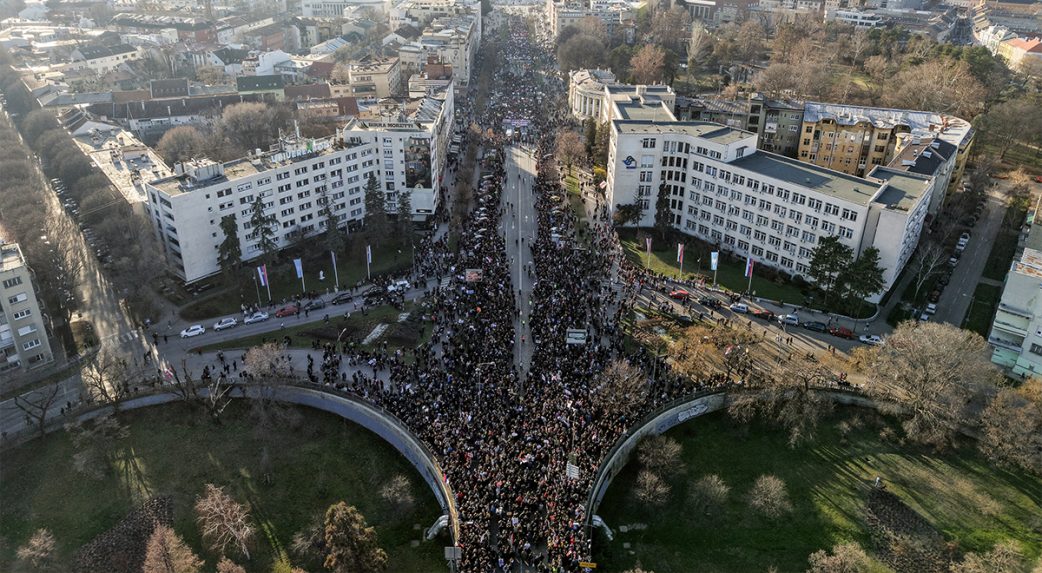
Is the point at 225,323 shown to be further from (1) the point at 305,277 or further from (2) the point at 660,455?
(2) the point at 660,455

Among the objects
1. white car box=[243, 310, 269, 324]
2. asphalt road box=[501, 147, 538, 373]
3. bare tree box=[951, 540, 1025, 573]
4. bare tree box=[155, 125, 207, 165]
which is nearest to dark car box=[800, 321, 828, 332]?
bare tree box=[951, 540, 1025, 573]

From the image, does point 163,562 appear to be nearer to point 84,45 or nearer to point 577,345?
point 577,345

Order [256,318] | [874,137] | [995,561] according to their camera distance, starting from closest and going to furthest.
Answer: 1. [995,561]
2. [256,318]
3. [874,137]

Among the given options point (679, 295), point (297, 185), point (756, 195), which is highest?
point (297, 185)

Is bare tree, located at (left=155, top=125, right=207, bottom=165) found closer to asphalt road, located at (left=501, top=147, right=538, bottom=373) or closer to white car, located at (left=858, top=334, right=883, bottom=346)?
asphalt road, located at (left=501, top=147, right=538, bottom=373)

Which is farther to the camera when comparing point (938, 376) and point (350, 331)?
point (350, 331)

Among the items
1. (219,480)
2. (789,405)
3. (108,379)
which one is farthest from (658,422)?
(108,379)
